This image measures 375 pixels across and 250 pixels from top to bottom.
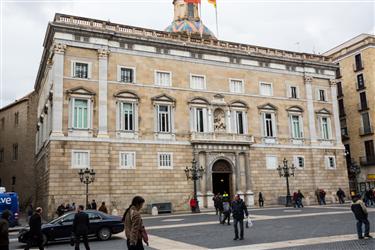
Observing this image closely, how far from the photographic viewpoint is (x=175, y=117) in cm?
3597

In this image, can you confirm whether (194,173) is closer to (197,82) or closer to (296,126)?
(197,82)

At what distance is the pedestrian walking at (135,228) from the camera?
8227 mm

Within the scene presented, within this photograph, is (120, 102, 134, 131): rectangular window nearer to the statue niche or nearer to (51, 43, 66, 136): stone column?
(51, 43, 66, 136): stone column

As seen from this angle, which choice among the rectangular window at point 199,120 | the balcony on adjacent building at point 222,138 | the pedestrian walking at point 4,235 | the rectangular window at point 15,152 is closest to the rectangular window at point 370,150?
the balcony on adjacent building at point 222,138

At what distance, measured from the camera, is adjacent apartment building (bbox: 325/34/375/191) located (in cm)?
4862

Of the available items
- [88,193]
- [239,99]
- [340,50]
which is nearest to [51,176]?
[88,193]

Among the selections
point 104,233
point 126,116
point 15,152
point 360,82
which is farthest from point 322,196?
point 15,152

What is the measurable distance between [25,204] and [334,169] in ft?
123

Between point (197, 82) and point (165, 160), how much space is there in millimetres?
8563

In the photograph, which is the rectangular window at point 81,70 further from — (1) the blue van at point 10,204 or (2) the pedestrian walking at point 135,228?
(2) the pedestrian walking at point 135,228

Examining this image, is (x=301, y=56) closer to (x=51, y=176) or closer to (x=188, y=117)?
(x=188, y=117)

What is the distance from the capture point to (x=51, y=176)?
98.5 ft

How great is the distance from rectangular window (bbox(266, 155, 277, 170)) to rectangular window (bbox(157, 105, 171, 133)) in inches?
435

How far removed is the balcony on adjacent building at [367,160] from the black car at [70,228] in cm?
3930
